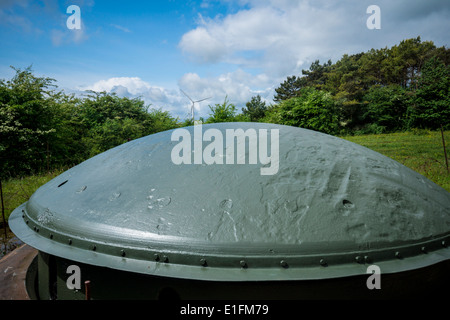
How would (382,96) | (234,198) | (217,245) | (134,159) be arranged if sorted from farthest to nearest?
1. (382,96)
2. (134,159)
3. (234,198)
4. (217,245)

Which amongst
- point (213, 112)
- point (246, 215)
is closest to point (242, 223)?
point (246, 215)

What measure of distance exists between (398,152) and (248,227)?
602 inches

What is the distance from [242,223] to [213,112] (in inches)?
712

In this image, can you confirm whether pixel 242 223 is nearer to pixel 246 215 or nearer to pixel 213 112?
pixel 246 215

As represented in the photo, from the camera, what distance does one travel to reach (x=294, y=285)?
1546 mm

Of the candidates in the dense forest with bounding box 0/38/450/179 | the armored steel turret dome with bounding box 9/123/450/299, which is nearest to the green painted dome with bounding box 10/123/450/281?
the armored steel turret dome with bounding box 9/123/450/299

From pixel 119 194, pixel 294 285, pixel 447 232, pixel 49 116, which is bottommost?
pixel 294 285

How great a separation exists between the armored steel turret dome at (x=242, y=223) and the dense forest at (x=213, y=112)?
26.1 feet

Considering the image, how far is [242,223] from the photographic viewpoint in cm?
161

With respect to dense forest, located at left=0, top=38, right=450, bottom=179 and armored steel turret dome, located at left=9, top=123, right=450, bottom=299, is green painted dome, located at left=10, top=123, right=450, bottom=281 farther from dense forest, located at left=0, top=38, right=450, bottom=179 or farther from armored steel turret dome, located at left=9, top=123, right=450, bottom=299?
dense forest, located at left=0, top=38, right=450, bottom=179

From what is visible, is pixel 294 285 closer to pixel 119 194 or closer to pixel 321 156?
pixel 321 156

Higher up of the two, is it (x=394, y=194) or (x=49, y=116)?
(x=49, y=116)

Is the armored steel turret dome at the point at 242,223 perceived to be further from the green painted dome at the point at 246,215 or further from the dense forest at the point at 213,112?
the dense forest at the point at 213,112
